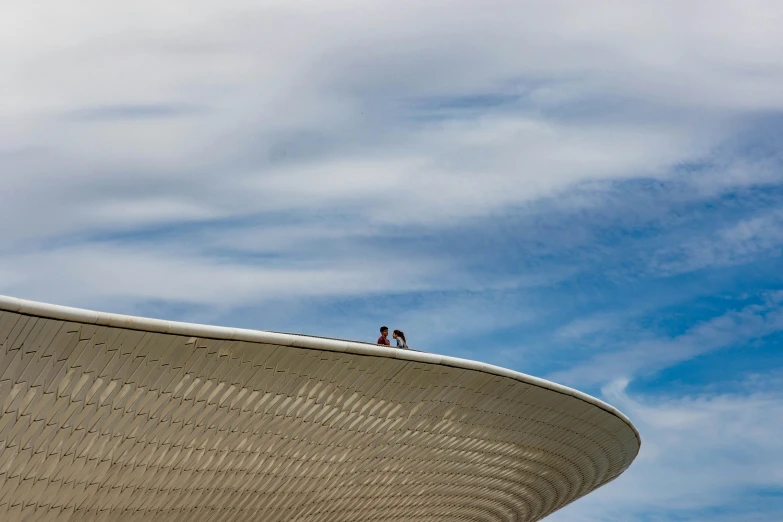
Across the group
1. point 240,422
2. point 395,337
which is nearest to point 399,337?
point 395,337

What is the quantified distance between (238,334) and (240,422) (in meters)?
2.94

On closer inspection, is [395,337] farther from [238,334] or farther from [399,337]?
[238,334]

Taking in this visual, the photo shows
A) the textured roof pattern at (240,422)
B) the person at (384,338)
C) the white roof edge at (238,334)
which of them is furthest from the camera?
the person at (384,338)

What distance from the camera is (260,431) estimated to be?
993 inches

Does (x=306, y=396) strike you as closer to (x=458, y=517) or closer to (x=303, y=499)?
(x=303, y=499)

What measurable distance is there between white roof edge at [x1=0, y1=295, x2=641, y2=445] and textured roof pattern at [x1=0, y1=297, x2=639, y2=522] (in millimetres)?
36

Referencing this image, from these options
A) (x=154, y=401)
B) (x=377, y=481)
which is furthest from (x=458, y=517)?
(x=154, y=401)

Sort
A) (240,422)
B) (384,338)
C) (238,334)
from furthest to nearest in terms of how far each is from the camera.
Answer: (384,338) → (240,422) → (238,334)

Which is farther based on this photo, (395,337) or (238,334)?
(395,337)

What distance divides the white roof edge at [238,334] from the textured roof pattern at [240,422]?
0.04 meters

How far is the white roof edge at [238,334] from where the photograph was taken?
59.4 ft

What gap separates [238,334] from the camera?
22156 millimetres

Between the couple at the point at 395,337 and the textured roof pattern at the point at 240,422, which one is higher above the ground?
the couple at the point at 395,337

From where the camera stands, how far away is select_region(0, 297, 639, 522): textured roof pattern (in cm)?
1980
